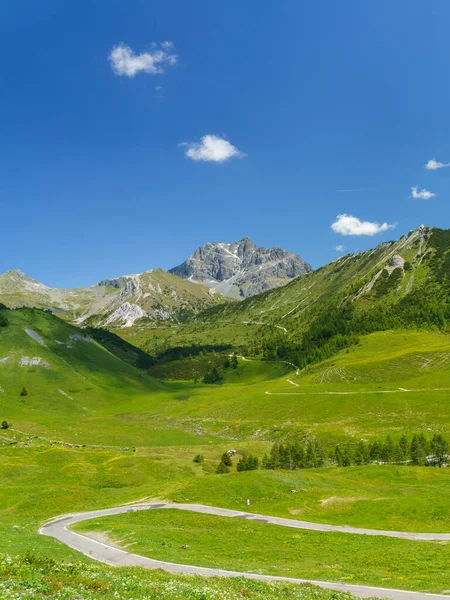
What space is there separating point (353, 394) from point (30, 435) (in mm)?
109984

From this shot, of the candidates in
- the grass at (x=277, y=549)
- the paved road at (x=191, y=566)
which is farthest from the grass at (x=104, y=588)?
the grass at (x=277, y=549)

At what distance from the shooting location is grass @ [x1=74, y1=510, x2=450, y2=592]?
94.4 feet

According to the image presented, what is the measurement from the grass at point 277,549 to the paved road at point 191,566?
131 cm

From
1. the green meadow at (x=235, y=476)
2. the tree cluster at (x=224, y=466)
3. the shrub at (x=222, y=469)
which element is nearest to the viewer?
the green meadow at (x=235, y=476)

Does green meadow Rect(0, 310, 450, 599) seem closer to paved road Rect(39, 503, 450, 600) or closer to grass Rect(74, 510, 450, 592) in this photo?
grass Rect(74, 510, 450, 592)

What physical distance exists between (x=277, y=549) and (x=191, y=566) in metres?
10.6

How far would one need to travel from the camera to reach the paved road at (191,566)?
24859 millimetres

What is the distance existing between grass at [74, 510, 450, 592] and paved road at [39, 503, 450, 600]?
1306 mm

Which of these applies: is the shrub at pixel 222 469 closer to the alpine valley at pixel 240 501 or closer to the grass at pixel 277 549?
the alpine valley at pixel 240 501

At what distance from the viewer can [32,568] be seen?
61.4ft

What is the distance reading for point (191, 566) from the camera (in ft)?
103

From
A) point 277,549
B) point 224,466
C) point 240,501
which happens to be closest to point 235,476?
point 240,501

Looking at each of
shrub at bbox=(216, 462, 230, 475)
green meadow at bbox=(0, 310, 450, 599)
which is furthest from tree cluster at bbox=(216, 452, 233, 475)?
green meadow at bbox=(0, 310, 450, 599)

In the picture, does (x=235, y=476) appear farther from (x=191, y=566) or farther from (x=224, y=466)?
(x=191, y=566)
